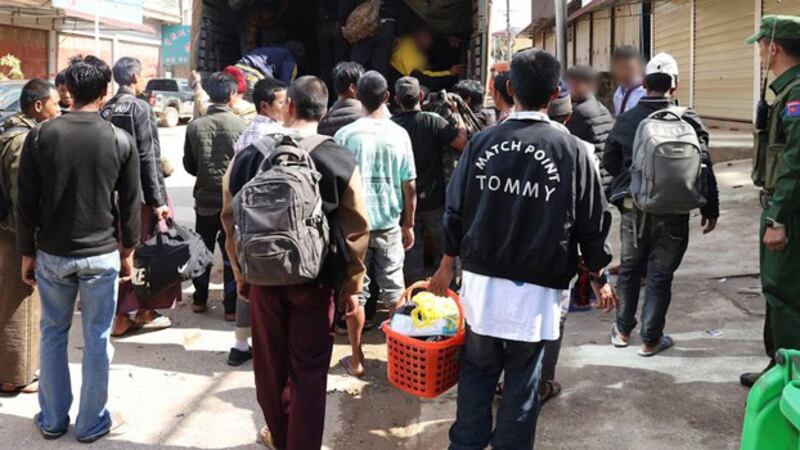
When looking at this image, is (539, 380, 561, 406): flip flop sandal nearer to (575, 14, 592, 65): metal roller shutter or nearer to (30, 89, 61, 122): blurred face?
(30, 89, 61, 122): blurred face

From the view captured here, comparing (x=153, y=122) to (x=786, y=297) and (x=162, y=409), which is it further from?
(x=786, y=297)

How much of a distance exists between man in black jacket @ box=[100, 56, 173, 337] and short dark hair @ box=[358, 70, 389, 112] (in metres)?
1.43

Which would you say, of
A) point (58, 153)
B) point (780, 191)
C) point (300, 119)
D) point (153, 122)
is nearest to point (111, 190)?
point (58, 153)

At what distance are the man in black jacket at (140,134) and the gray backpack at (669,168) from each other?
2.96 m

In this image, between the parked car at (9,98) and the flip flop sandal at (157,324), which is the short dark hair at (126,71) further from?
the parked car at (9,98)

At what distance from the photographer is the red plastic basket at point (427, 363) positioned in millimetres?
3152

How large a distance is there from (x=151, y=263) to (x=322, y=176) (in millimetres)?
2014

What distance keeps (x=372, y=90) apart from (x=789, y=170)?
2.30 meters

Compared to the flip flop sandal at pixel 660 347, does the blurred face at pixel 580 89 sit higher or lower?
higher

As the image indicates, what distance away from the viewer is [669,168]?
416cm

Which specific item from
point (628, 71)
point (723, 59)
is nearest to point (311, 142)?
point (628, 71)

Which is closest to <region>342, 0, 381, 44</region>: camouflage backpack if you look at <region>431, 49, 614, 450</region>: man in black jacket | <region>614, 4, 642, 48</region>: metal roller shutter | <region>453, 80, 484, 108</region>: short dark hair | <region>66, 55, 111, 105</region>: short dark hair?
<region>453, 80, 484, 108</region>: short dark hair

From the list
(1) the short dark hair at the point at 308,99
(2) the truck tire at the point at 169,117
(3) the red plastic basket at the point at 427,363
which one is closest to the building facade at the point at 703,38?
(1) the short dark hair at the point at 308,99

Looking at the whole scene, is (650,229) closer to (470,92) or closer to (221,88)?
(470,92)
